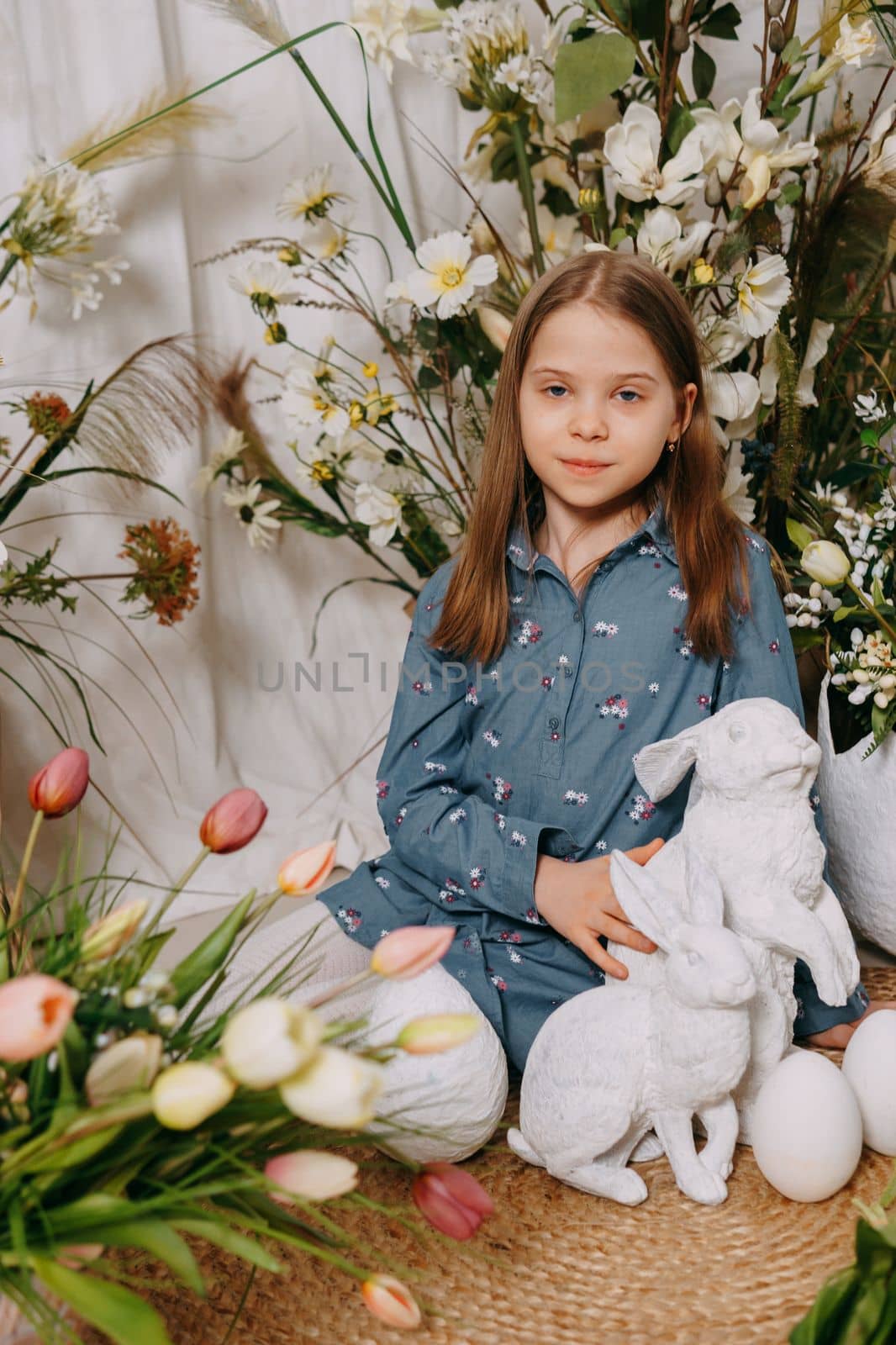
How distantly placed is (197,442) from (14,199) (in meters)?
0.39

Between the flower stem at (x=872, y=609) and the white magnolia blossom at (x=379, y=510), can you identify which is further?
the white magnolia blossom at (x=379, y=510)

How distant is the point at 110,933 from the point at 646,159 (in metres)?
0.98

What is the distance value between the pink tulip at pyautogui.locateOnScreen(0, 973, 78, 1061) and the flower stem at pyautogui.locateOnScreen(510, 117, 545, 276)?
107cm

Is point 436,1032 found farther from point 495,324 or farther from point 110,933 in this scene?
point 495,324

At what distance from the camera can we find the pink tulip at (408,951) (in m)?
0.70

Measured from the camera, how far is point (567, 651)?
1.25 meters

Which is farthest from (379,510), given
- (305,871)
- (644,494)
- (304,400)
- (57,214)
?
(305,871)

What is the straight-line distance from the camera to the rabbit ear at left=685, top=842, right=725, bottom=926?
983 mm

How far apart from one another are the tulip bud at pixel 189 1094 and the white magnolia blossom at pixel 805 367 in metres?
1.03

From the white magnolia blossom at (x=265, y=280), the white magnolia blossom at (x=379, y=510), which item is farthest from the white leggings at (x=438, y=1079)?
the white magnolia blossom at (x=265, y=280)

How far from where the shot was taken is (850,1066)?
108 cm

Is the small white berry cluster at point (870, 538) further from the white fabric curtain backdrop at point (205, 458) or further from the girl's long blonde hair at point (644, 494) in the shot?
the white fabric curtain backdrop at point (205, 458)

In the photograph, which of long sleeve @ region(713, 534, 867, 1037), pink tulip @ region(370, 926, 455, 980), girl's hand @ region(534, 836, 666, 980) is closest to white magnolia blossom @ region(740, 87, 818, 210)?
long sleeve @ region(713, 534, 867, 1037)

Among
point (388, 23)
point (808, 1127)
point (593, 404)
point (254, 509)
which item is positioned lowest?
point (808, 1127)
